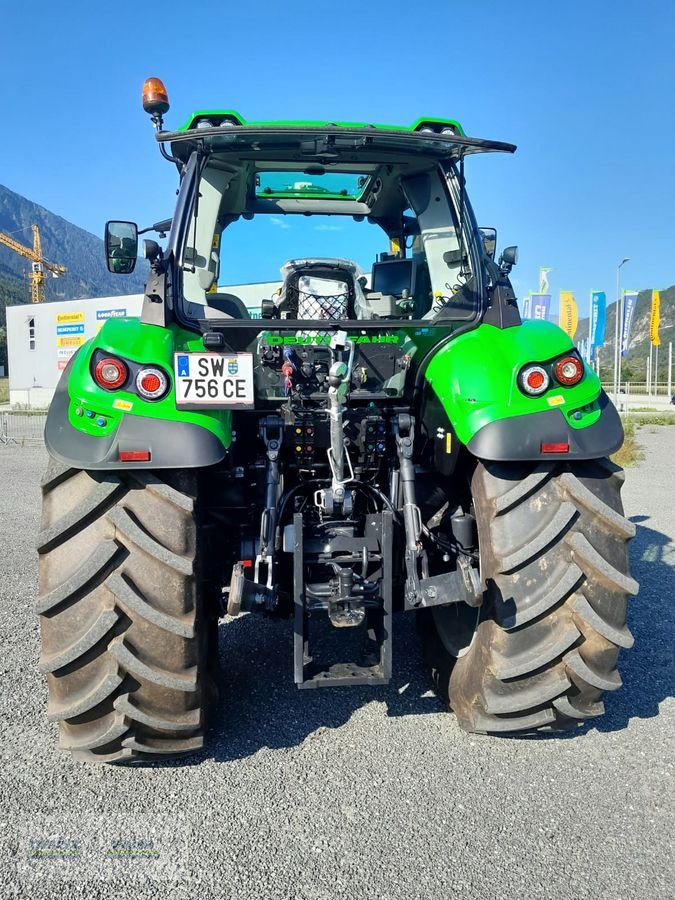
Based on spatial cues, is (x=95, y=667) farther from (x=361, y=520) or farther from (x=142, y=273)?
(x=142, y=273)

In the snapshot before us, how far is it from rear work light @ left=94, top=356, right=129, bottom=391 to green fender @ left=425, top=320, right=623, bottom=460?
1.34m

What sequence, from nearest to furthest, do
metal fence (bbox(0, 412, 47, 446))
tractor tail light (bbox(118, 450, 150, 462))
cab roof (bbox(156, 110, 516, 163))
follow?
tractor tail light (bbox(118, 450, 150, 462)) → cab roof (bbox(156, 110, 516, 163)) → metal fence (bbox(0, 412, 47, 446))

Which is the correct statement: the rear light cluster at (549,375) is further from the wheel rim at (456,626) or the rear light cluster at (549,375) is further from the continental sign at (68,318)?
the continental sign at (68,318)

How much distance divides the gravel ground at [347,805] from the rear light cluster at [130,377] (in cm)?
157

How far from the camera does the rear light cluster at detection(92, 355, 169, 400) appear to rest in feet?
8.38

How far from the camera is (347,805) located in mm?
2480

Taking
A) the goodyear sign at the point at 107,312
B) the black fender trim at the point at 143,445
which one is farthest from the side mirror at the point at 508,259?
the goodyear sign at the point at 107,312

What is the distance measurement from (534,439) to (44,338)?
3686 centimetres

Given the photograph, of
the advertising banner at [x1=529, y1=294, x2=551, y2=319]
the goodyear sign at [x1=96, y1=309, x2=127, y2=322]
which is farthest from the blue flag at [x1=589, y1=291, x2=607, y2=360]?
the goodyear sign at [x1=96, y1=309, x2=127, y2=322]

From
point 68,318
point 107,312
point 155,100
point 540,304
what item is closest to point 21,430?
point 107,312

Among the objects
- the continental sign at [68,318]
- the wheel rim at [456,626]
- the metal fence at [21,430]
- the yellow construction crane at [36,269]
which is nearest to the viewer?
the wheel rim at [456,626]

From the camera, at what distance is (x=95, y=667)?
2508mm

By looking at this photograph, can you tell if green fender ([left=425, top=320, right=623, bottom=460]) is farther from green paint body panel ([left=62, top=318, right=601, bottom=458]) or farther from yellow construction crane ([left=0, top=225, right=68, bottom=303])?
yellow construction crane ([left=0, top=225, right=68, bottom=303])

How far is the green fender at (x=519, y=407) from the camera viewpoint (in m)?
2.57
